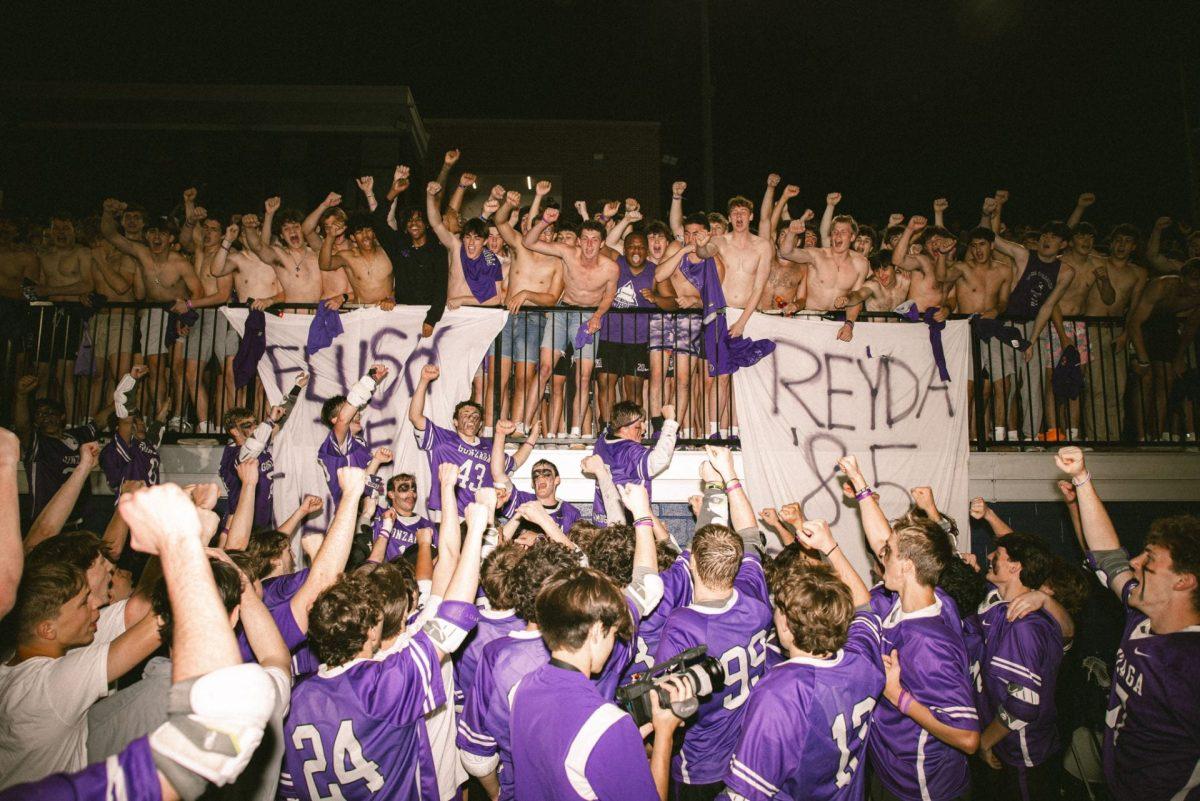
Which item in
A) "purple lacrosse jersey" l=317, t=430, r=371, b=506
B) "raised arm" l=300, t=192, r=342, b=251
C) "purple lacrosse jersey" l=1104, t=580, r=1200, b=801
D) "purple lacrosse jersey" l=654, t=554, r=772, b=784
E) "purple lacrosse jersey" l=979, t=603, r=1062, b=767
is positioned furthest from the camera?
"raised arm" l=300, t=192, r=342, b=251

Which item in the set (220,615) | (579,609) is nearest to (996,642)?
(579,609)

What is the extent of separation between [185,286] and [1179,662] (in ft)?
33.6

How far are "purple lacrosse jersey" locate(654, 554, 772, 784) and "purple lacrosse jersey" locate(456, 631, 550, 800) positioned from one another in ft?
2.15

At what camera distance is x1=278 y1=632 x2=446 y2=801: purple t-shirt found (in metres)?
2.67

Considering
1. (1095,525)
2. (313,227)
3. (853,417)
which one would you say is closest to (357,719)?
(1095,525)

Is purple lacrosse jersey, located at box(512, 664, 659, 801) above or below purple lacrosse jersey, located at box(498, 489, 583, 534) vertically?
below

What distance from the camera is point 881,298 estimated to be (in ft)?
28.5

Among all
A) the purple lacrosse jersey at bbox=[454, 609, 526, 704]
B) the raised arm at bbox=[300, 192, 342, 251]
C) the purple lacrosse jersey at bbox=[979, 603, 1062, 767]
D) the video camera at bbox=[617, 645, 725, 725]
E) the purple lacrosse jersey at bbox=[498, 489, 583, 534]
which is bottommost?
the purple lacrosse jersey at bbox=[979, 603, 1062, 767]

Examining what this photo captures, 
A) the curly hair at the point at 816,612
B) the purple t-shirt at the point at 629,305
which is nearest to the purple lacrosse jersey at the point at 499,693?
the curly hair at the point at 816,612

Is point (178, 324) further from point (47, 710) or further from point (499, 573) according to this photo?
point (47, 710)

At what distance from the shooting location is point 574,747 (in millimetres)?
2102

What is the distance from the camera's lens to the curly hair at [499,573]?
357 cm

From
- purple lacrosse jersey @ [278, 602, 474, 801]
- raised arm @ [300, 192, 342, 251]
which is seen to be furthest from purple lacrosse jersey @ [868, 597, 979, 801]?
raised arm @ [300, 192, 342, 251]

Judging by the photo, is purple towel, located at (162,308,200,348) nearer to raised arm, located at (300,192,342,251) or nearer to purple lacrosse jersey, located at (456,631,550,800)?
raised arm, located at (300,192,342,251)
